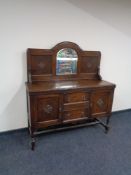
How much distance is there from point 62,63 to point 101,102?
2.63 ft

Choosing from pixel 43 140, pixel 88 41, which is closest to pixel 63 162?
pixel 43 140

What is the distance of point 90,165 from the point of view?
1.78 m

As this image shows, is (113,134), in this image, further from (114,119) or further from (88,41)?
(88,41)

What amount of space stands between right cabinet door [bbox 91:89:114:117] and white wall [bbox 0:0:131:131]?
0.61 meters

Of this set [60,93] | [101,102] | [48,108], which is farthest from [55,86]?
[101,102]

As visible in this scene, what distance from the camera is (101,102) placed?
89.0 inches

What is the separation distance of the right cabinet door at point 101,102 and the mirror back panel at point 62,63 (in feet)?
1.31

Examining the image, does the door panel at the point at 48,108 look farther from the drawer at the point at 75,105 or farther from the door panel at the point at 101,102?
the door panel at the point at 101,102

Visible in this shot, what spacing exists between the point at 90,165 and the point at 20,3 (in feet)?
6.87

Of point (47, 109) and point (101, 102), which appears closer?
point (47, 109)

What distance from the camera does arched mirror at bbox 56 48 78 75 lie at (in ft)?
7.31

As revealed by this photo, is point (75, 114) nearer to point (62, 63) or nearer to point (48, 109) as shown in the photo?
point (48, 109)

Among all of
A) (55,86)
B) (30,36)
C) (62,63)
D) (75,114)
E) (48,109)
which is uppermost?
(30,36)

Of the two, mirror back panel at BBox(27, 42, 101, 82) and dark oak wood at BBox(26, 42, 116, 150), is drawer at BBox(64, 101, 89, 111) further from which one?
mirror back panel at BBox(27, 42, 101, 82)
